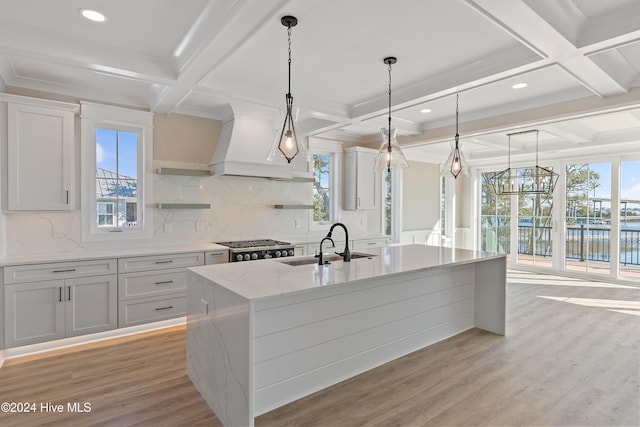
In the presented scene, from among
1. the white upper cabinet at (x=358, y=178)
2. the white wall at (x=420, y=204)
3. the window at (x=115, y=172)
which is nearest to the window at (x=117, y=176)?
the window at (x=115, y=172)

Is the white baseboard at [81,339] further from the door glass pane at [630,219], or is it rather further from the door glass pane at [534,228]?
the door glass pane at [630,219]

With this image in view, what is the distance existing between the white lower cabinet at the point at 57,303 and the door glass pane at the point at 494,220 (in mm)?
7552

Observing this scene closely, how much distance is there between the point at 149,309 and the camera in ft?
11.8

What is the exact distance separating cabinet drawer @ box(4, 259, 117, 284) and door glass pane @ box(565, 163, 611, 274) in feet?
25.2

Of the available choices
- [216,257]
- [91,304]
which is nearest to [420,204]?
[216,257]

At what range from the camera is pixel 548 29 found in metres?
2.19

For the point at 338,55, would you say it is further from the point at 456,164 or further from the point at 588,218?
the point at 588,218

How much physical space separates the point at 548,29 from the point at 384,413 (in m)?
2.63

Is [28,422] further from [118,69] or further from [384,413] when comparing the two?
[118,69]

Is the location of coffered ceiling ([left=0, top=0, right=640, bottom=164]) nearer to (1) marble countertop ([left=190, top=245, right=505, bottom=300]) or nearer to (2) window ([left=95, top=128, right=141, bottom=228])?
(2) window ([left=95, top=128, right=141, bottom=228])

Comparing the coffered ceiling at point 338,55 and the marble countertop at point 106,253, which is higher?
the coffered ceiling at point 338,55

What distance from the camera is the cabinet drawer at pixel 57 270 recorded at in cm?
300

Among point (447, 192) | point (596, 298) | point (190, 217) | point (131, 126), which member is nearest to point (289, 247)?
point (190, 217)

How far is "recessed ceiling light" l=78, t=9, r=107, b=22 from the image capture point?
2268 millimetres
